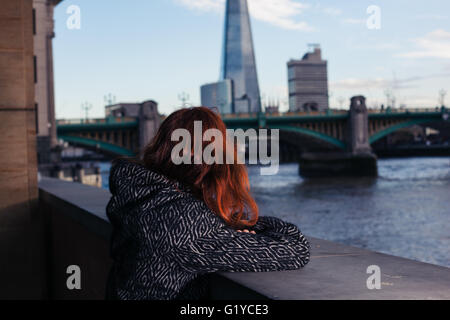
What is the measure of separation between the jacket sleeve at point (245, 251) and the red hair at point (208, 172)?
0.30ft

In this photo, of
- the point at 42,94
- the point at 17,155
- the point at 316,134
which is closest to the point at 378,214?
the point at 17,155

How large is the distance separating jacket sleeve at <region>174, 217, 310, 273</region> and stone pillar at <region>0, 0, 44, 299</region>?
3046mm

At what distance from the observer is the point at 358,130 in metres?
51.8

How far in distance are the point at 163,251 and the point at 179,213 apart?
0.43 feet

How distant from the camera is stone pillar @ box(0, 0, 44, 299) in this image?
4.51 meters

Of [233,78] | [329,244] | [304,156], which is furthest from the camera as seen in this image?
[233,78]

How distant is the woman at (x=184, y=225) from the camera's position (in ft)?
6.18

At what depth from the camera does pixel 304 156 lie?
55.1 meters

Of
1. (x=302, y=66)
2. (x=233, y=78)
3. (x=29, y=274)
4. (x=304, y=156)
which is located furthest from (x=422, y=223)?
(x=233, y=78)

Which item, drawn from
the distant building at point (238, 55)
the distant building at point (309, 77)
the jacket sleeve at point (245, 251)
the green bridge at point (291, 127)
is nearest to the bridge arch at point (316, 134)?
the green bridge at point (291, 127)

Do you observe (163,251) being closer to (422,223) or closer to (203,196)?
(203,196)

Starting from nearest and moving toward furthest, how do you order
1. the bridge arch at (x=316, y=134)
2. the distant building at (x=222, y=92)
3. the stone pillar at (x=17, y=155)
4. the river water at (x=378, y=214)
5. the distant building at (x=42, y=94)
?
the stone pillar at (x=17, y=155), the river water at (x=378, y=214), the distant building at (x=42, y=94), the bridge arch at (x=316, y=134), the distant building at (x=222, y=92)

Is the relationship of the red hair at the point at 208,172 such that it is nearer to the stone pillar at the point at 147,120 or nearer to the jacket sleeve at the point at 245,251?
the jacket sleeve at the point at 245,251

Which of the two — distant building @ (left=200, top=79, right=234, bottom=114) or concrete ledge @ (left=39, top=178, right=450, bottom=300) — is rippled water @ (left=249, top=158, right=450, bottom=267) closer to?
concrete ledge @ (left=39, top=178, right=450, bottom=300)
